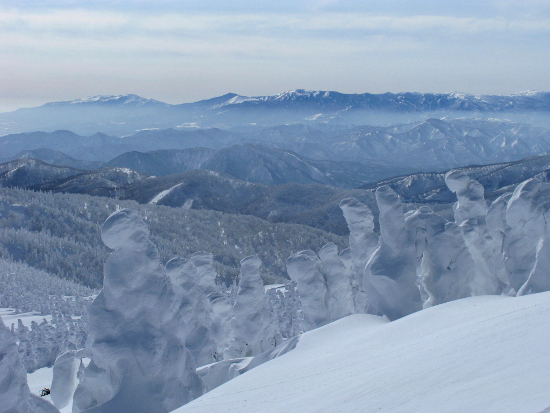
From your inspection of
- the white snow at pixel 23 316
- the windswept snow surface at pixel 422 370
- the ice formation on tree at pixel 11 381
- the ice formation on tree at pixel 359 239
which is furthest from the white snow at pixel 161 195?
the windswept snow surface at pixel 422 370

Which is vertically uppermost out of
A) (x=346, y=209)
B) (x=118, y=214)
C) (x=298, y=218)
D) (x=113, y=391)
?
(x=118, y=214)

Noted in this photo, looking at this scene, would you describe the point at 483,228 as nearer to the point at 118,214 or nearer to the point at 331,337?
the point at 331,337

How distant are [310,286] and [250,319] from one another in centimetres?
331

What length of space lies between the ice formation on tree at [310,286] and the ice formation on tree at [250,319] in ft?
6.10

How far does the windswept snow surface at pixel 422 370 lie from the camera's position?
21.3ft

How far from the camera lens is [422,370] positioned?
8328mm

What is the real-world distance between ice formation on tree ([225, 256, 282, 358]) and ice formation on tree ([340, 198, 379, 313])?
194 inches

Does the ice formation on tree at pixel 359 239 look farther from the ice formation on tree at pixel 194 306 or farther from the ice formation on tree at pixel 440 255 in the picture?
the ice formation on tree at pixel 194 306

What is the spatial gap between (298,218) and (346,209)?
125 metres

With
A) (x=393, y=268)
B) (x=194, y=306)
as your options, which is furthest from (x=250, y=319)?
(x=393, y=268)

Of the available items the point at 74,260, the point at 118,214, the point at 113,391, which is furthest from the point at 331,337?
the point at 74,260

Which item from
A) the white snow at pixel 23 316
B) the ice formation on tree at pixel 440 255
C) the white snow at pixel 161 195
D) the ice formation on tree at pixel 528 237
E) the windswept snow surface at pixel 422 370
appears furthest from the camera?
the white snow at pixel 161 195

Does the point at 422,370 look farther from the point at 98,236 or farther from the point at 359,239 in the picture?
the point at 98,236

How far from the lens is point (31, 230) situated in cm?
9038
